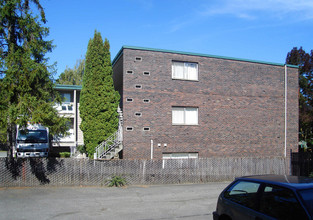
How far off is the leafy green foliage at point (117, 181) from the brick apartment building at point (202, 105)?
8.90 ft

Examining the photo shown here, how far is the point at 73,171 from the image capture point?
44.9 feet

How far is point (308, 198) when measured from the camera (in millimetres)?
4477

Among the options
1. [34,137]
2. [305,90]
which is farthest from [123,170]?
[305,90]

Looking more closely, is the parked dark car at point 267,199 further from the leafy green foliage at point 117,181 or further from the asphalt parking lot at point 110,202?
the leafy green foliage at point 117,181

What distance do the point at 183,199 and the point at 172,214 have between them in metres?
2.38

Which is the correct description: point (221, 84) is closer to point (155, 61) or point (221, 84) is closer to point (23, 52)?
point (155, 61)

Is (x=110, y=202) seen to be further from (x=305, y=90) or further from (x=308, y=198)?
(x=305, y=90)

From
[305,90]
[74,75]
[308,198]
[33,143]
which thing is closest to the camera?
[308,198]

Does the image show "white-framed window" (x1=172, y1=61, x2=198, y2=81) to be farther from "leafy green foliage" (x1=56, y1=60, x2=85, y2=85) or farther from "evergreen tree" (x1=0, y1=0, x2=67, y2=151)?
"leafy green foliage" (x1=56, y1=60, x2=85, y2=85)

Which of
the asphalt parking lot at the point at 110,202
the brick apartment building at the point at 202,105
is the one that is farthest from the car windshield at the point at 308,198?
the brick apartment building at the point at 202,105

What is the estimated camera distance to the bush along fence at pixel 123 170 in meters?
13.0

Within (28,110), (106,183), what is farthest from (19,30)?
(106,183)

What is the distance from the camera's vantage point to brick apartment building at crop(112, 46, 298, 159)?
56.3 feet

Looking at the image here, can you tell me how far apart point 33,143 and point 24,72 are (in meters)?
8.40
